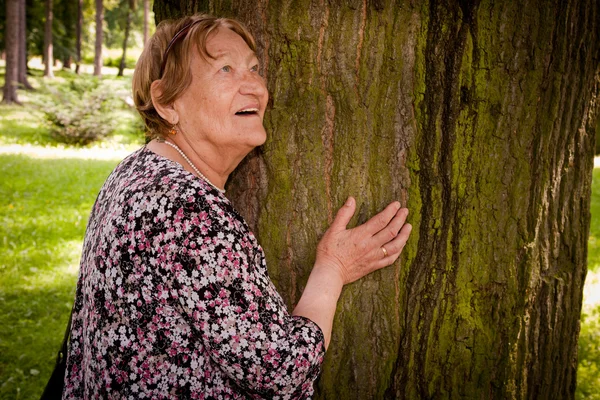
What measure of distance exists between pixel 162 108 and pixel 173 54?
214mm

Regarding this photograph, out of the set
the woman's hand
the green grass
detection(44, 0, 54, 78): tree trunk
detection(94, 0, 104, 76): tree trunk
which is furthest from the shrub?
detection(44, 0, 54, 78): tree trunk

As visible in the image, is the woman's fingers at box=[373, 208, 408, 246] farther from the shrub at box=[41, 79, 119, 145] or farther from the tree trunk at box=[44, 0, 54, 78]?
the tree trunk at box=[44, 0, 54, 78]

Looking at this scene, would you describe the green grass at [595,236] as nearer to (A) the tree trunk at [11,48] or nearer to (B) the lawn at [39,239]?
(B) the lawn at [39,239]

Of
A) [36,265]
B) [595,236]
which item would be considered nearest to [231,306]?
[36,265]

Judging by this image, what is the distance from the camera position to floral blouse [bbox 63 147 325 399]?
→ 5.59 ft

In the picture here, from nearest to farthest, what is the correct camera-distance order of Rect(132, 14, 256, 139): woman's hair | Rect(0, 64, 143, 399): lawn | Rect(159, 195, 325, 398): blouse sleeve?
1. Rect(159, 195, 325, 398): blouse sleeve
2. Rect(132, 14, 256, 139): woman's hair
3. Rect(0, 64, 143, 399): lawn

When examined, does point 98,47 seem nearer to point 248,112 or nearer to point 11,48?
point 11,48

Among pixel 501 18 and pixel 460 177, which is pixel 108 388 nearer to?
pixel 460 177

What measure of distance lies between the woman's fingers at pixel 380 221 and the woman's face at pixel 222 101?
0.54 meters

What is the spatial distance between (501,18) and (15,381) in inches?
179

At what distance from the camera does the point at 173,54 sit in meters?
2.13

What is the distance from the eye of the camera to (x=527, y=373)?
244 centimetres

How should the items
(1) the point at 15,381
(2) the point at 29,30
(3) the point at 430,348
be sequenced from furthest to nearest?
(2) the point at 29,30 → (1) the point at 15,381 → (3) the point at 430,348

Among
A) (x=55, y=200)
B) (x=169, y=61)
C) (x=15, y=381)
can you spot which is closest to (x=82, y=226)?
(x=55, y=200)
